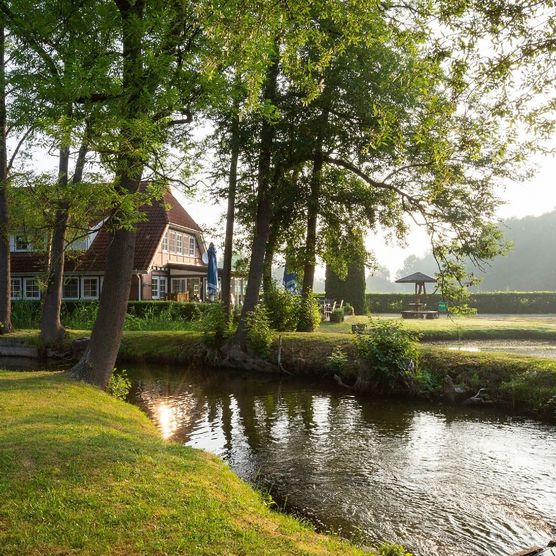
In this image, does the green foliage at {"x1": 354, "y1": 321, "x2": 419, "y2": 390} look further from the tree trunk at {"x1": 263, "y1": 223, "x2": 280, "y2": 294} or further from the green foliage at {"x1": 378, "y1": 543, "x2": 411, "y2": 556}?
the green foliage at {"x1": 378, "y1": 543, "x2": 411, "y2": 556}

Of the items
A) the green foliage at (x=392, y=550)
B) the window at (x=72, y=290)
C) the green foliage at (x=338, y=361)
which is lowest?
the green foliage at (x=392, y=550)

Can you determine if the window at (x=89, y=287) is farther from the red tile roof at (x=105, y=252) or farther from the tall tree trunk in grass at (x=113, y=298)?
the tall tree trunk in grass at (x=113, y=298)

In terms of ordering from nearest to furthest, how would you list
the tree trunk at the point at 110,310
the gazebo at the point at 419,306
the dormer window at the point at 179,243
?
the tree trunk at the point at 110,310
the gazebo at the point at 419,306
the dormer window at the point at 179,243

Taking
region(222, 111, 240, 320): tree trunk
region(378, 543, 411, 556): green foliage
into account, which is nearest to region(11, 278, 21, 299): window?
region(222, 111, 240, 320): tree trunk

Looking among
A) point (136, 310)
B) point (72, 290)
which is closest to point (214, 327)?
point (136, 310)

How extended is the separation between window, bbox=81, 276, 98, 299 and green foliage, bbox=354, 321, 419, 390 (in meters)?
23.7

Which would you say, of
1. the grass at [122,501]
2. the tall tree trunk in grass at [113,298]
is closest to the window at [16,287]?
the tall tree trunk in grass at [113,298]

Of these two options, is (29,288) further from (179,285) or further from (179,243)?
(179,243)

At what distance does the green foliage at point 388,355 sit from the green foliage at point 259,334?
389 centimetres

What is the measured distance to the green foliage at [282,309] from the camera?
65.5ft

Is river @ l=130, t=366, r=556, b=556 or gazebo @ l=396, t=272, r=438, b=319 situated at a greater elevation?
gazebo @ l=396, t=272, r=438, b=319

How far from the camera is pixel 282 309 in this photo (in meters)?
20.0

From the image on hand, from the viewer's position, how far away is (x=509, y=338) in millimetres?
22906

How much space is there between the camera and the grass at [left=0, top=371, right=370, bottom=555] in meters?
3.98
